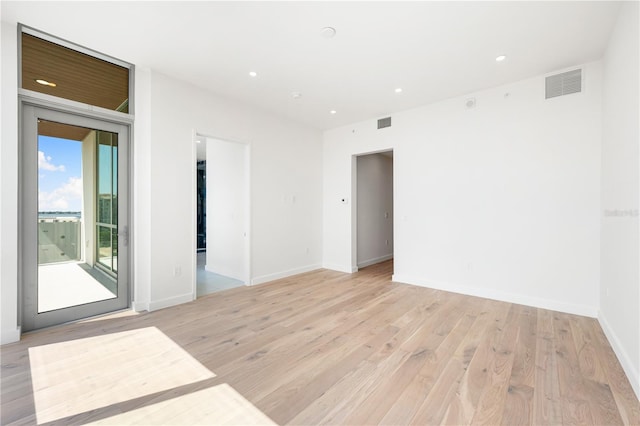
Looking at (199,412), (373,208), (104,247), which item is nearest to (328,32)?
(199,412)

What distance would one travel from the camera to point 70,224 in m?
3.23

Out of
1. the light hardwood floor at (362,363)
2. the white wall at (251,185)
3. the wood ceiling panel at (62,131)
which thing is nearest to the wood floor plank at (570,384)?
the light hardwood floor at (362,363)

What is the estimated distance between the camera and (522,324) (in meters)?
3.08

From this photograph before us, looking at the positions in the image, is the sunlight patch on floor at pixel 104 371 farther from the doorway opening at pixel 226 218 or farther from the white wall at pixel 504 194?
the white wall at pixel 504 194

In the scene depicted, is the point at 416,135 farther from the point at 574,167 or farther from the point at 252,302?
the point at 252,302

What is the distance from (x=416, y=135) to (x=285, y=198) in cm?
265

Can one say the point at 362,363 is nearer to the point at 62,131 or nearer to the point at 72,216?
the point at 72,216

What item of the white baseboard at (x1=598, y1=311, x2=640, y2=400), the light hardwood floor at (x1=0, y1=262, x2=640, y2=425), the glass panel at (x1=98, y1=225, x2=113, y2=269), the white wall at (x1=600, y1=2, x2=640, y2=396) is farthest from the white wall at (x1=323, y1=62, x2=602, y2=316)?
the glass panel at (x1=98, y1=225, x2=113, y2=269)

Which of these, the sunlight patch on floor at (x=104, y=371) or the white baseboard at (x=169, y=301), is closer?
the sunlight patch on floor at (x=104, y=371)

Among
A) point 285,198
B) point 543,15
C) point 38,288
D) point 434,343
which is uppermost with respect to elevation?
point 543,15

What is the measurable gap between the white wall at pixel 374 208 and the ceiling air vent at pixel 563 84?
332 centimetres

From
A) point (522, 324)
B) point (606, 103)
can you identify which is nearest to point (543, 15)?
point (606, 103)

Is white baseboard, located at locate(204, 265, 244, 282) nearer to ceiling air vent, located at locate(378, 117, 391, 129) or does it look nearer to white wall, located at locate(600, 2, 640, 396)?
ceiling air vent, located at locate(378, 117, 391, 129)

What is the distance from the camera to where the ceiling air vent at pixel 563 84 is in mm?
3354
